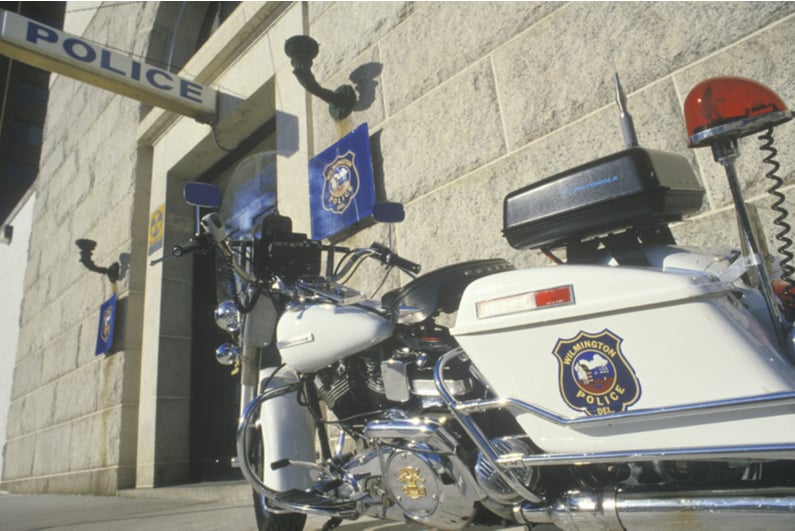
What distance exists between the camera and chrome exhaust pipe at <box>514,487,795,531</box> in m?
0.85

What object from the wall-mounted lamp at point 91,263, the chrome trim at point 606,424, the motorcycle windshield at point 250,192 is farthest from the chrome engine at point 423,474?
the wall-mounted lamp at point 91,263

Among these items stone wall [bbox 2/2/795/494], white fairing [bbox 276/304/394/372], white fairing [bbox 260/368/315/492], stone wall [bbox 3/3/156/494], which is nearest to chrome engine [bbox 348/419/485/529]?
white fairing [bbox 276/304/394/372]

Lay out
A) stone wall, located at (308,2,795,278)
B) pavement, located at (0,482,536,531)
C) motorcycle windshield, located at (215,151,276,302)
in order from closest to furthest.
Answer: stone wall, located at (308,2,795,278) → pavement, located at (0,482,536,531) → motorcycle windshield, located at (215,151,276,302)

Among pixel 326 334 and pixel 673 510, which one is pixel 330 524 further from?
pixel 673 510

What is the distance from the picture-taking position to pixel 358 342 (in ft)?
4.86

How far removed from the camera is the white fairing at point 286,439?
1.77 metres

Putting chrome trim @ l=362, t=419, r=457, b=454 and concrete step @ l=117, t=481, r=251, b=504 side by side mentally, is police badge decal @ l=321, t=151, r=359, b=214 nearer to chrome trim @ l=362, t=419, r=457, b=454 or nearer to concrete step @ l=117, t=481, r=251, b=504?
concrete step @ l=117, t=481, r=251, b=504

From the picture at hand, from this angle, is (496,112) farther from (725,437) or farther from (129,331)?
(129,331)

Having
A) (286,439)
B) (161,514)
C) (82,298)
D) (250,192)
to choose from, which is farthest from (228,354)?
(82,298)

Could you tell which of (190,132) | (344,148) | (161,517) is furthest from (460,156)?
(190,132)

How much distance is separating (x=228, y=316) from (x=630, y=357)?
58.1 inches

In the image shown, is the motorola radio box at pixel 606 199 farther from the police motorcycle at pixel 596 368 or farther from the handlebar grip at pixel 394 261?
the handlebar grip at pixel 394 261

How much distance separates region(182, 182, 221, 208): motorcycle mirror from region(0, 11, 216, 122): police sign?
121 inches

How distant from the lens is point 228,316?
1.98 m
